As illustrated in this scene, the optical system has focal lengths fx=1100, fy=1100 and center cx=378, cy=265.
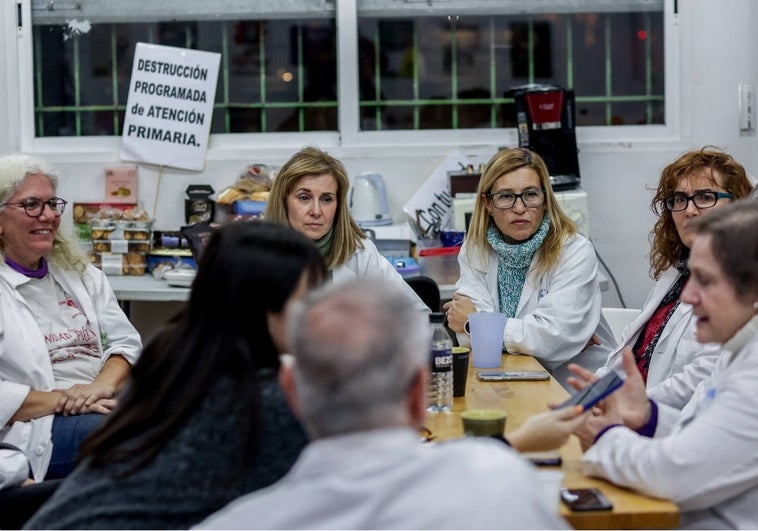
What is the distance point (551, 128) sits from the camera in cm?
512

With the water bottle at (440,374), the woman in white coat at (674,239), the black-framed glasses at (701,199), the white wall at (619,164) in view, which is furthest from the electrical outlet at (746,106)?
the water bottle at (440,374)

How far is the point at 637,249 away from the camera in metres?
5.43

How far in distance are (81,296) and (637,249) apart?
292 centimetres

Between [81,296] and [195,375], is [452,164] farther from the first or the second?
[195,375]

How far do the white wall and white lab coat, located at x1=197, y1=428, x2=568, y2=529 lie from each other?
405 cm

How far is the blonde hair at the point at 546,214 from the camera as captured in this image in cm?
376

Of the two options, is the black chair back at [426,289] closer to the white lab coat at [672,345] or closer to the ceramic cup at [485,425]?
the white lab coat at [672,345]

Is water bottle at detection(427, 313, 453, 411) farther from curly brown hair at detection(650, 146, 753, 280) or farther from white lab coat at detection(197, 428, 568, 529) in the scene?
white lab coat at detection(197, 428, 568, 529)

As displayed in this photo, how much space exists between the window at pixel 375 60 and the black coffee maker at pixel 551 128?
0.41 metres

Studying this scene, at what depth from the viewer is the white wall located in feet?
17.7

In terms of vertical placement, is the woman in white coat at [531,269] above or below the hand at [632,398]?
above

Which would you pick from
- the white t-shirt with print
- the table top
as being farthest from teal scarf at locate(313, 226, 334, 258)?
the table top

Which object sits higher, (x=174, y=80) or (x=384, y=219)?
(x=174, y=80)

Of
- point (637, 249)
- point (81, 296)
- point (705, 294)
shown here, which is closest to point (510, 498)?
point (705, 294)
